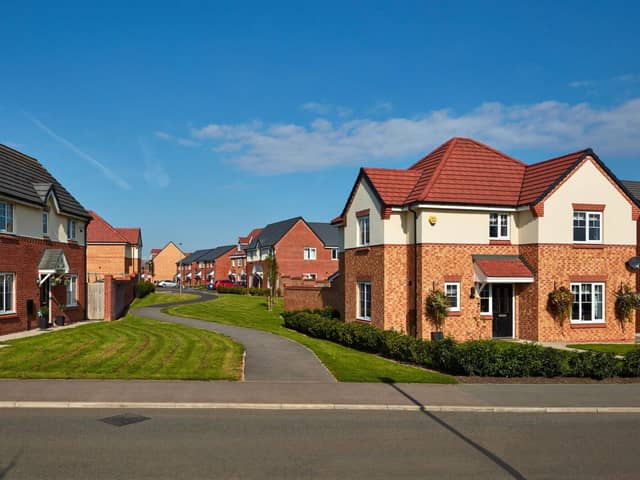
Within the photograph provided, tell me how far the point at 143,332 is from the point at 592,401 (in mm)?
17186

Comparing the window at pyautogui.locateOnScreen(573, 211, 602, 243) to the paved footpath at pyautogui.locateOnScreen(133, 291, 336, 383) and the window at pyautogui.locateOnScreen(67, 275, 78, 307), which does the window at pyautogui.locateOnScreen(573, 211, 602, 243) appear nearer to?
→ the paved footpath at pyautogui.locateOnScreen(133, 291, 336, 383)

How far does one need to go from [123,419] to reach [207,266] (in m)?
90.2

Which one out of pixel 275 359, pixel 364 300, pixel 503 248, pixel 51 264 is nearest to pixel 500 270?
pixel 503 248

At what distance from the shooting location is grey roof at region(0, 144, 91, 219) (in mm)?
24053

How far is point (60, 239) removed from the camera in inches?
1122

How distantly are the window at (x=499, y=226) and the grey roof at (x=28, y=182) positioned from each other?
65.2 feet

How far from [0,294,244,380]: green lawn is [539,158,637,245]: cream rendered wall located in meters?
13.8

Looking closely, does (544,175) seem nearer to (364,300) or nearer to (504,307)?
(504,307)

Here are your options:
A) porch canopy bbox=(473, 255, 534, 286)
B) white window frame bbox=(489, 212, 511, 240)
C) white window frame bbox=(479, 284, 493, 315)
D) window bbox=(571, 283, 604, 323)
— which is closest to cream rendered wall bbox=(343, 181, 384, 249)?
porch canopy bbox=(473, 255, 534, 286)

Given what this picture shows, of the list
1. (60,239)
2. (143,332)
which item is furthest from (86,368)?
(60,239)

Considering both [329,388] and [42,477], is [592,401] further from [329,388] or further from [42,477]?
[42,477]

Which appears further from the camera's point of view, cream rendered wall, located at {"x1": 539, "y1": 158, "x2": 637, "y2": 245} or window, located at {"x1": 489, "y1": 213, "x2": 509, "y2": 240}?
window, located at {"x1": 489, "y1": 213, "x2": 509, "y2": 240}

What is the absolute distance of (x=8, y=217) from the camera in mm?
23516

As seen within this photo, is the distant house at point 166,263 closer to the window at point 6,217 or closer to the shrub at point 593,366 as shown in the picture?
the window at point 6,217
